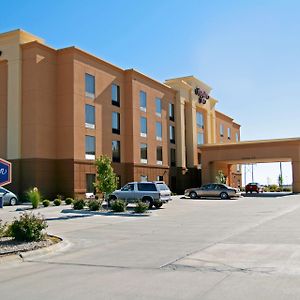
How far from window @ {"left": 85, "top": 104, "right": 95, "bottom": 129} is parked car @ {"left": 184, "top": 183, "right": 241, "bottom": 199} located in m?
11.9

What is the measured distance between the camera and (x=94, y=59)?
41.3 m

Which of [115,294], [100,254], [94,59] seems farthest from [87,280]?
[94,59]

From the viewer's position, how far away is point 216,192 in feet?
139

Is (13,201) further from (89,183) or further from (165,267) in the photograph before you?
(165,267)

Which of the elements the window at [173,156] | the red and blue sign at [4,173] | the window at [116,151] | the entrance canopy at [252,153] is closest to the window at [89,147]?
the window at [116,151]

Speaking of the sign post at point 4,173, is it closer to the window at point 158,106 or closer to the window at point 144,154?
the window at point 144,154

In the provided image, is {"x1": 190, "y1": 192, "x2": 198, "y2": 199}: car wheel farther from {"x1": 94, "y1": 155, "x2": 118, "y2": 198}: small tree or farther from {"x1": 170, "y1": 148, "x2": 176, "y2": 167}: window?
{"x1": 94, "y1": 155, "x2": 118, "y2": 198}: small tree

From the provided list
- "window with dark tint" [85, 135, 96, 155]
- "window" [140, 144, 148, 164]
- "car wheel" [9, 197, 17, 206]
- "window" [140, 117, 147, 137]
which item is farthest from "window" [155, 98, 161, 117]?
"car wheel" [9, 197, 17, 206]

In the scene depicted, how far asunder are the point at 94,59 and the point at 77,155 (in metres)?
9.52

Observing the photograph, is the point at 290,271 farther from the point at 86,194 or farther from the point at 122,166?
the point at 122,166

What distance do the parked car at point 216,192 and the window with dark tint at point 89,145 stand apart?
10658 millimetres

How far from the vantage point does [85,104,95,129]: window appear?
40031mm

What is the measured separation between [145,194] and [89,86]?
53.0ft

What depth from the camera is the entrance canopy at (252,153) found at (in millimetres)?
50906
